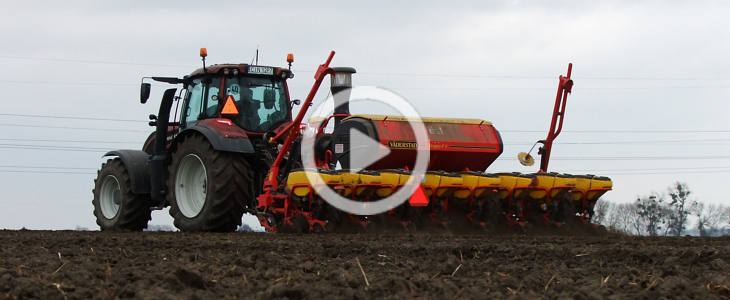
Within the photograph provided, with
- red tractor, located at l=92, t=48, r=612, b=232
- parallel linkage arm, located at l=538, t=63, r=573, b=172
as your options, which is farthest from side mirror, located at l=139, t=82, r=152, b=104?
parallel linkage arm, located at l=538, t=63, r=573, b=172

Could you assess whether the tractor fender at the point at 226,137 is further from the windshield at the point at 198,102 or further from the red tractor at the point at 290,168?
the windshield at the point at 198,102

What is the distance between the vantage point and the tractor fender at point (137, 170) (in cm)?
1149

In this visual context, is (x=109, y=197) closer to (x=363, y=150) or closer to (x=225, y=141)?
(x=225, y=141)

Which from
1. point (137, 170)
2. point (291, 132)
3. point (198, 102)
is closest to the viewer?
point (291, 132)

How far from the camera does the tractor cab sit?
10.8m

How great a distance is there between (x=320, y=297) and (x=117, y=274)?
1.42m

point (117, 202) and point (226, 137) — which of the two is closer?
point (226, 137)

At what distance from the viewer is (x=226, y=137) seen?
33.0ft

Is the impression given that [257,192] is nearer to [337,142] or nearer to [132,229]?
[337,142]

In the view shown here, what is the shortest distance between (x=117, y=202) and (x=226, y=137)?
2906 mm

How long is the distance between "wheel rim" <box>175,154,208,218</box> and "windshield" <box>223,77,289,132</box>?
0.72 metres

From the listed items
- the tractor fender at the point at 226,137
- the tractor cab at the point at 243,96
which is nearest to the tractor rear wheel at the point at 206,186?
the tractor fender at the point at 226,137
